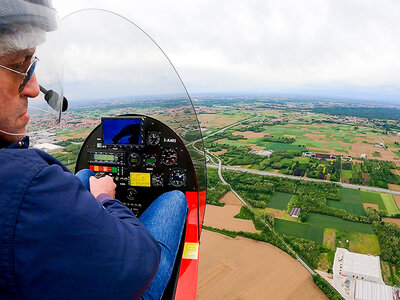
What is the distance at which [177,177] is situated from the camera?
2.35 metres

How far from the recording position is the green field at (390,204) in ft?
52.3

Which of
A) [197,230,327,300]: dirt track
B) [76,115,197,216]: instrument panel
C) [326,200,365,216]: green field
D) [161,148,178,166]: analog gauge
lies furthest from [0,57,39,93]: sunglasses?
[326,200,365,216]: green field

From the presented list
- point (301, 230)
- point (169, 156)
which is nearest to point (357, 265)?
point (301, 230)

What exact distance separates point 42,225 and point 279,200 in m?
18.3

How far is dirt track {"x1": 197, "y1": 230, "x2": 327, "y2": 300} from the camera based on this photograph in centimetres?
796

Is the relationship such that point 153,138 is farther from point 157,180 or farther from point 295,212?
point 295,212

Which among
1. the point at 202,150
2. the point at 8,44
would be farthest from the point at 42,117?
the point at 202,150

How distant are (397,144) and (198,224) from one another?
126ft

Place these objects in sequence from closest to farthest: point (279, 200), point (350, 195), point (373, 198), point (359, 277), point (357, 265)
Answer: point (359, 277)
point (357, 265)
point (279, 200)
point (373, 198)
point (350, 195)

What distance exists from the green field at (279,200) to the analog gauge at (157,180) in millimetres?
15016

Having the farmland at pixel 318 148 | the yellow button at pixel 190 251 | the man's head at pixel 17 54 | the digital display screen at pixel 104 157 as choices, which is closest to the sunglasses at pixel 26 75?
the man's head at pixel 17 54

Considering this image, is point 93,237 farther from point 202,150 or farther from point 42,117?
point 202,150

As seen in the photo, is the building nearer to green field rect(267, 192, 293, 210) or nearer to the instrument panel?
green field rect(267, 192, 293, 210)

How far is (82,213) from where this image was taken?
1.92 ft
